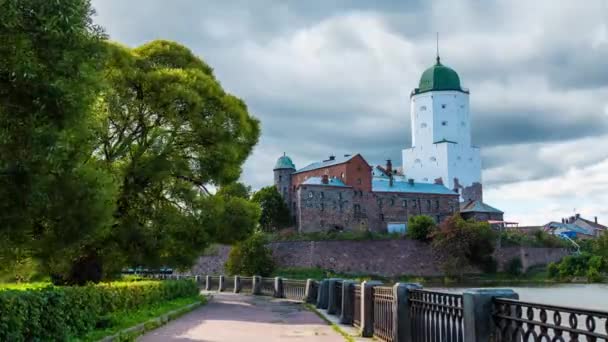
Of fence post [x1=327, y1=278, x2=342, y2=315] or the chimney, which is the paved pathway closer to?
fence post [x1=327, y1=278, x2=342, y2=315]

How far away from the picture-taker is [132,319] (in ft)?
43.8

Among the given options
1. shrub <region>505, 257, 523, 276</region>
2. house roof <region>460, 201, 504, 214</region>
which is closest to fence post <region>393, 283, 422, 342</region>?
shrub <region>505, 257, 523, 276</region>

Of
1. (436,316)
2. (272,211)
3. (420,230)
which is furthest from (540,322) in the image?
(272,211)

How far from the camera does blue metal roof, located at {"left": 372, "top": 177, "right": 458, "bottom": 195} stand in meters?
→ 81.7

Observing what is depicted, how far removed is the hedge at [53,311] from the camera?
761cm

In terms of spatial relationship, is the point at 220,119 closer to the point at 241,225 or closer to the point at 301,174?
the point at 241,225

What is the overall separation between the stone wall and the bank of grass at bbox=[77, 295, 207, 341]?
46.5 metres

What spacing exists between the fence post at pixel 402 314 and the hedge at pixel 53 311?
4.62 meters

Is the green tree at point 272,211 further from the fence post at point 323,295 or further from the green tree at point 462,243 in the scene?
the fence post at point 323,295

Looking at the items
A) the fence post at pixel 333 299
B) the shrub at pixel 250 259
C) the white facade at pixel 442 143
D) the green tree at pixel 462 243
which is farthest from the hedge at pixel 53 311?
the white facade at pixel 442 143

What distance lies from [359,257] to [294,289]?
42.5 m

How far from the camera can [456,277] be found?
209 feet

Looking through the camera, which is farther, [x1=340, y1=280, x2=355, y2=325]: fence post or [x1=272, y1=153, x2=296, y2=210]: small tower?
[x1=272, y1=153, x2=296, y2=210]: small tower

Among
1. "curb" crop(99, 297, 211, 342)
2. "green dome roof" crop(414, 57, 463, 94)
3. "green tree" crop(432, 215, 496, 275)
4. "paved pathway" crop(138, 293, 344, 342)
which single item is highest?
"green dome roof" crop(414, 57, 463, 94)
